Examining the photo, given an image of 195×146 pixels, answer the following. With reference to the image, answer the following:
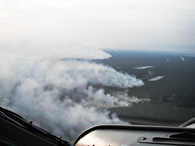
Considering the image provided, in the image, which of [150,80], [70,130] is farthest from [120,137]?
[150,80]

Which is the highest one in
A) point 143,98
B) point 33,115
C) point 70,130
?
point 143,98

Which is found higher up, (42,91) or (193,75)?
(193,75)

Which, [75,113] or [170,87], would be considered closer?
[75,113]

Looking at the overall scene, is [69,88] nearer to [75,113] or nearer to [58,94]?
[58,94]

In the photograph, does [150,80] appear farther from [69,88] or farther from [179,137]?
[179,137]

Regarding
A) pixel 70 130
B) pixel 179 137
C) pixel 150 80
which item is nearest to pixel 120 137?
pixel 179 137

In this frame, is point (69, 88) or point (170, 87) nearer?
point (69, 88)

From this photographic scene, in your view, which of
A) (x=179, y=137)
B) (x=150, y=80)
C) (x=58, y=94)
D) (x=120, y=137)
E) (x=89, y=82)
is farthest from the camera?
(x=150, y=80)

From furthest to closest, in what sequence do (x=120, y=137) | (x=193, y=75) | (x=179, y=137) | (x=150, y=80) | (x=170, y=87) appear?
(x=193, y=75) → (x=150, y=80) → (x=170, y=87) → (x=120, y=137) → (x=179, y=137)

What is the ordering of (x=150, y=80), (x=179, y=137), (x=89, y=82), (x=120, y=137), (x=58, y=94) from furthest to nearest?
(x=150, y=80) → (x=89, y=82) → (x=58, y=94) → (x=120, y=137) → (x=179, y=137)
